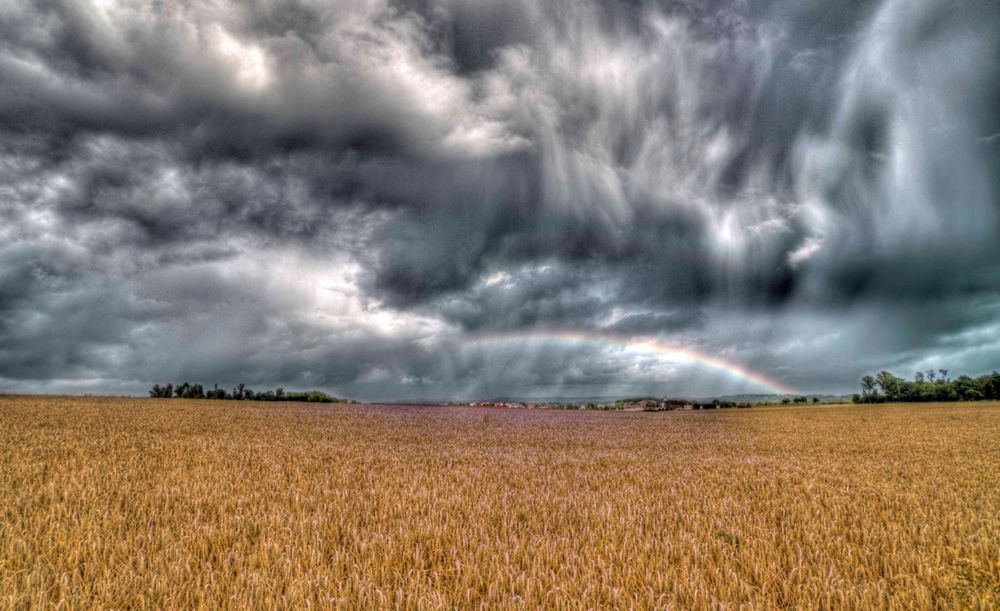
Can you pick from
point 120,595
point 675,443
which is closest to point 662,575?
point 120,595

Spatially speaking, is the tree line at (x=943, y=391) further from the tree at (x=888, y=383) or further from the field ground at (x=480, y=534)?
the field ground at (x=480, y=534)

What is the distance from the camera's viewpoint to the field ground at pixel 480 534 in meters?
4.31

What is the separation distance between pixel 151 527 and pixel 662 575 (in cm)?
658

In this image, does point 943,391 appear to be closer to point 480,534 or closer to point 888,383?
point 888,383

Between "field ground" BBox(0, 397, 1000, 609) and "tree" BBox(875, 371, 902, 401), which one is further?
"tree" BBox(875, 371, 902, 401)

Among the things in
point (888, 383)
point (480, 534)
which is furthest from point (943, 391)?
point (480, 534)

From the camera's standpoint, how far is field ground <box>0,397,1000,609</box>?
14.1ft

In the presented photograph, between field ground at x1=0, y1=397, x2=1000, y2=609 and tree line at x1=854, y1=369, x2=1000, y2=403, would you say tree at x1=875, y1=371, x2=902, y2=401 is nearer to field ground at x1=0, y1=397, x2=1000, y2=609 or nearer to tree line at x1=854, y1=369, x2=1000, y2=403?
tree line at x1=854, y1=369, x2=1000, y2=403

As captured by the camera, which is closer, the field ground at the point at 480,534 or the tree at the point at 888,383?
the field ground at the point at 480,534

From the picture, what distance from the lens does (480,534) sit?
6.08 meters

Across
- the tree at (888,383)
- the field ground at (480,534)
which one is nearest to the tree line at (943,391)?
the tree at (888,383)

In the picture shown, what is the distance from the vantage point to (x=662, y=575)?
188 inches

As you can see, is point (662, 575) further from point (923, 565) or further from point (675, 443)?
point (675, 443)

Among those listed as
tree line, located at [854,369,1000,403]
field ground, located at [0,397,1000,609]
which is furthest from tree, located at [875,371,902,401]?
field ground, located at [0,397,1000,609]
